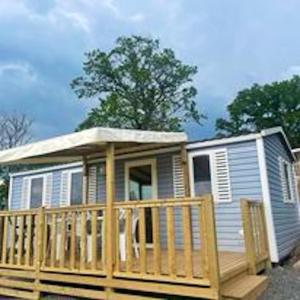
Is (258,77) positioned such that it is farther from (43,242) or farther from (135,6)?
(43,242)

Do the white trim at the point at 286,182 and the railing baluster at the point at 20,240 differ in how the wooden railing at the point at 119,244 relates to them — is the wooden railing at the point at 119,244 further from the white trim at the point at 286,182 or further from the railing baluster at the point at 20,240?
the white trim at the point at 286,182

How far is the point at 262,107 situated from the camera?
106ft

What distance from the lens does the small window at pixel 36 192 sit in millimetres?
11375

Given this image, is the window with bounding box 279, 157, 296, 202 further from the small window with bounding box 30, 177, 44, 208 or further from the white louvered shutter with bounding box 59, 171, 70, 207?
the small window with bounding box 30, 177, 44, 208

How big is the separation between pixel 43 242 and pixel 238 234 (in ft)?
12.6

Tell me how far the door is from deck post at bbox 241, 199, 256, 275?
295 centimetres

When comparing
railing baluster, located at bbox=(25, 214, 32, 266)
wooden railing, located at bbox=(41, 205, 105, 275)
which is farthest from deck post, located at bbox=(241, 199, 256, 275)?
railing baluster, located at bbox=(25, 214, 32, 266)

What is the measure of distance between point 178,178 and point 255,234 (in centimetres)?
242

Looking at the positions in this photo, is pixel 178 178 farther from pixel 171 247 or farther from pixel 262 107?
pixel 262 107

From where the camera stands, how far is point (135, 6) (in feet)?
58.7

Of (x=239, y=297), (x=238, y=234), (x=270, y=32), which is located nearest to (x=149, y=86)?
(x=270, y=32)

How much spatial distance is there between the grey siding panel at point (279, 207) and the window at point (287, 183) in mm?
180

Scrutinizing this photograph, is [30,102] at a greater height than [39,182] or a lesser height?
greater

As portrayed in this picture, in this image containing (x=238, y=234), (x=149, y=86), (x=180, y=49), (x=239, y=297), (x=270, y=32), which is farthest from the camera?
(x=180, y=49)
